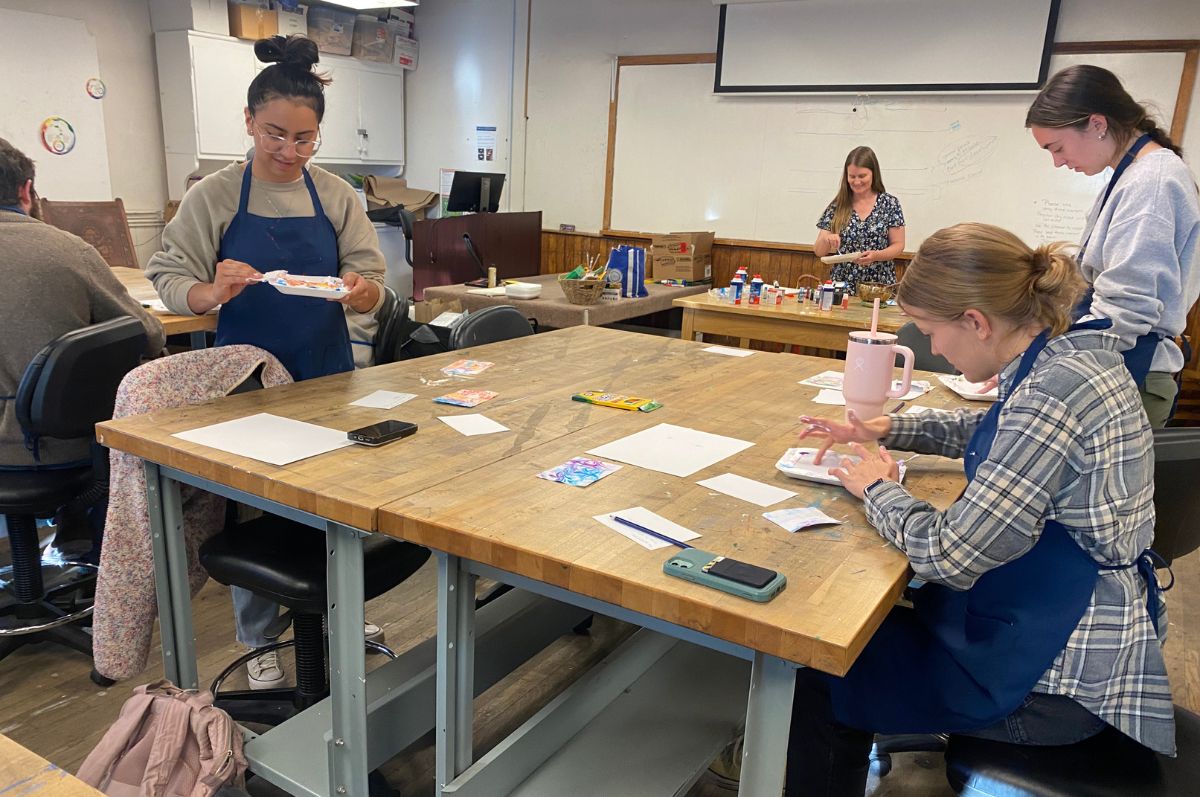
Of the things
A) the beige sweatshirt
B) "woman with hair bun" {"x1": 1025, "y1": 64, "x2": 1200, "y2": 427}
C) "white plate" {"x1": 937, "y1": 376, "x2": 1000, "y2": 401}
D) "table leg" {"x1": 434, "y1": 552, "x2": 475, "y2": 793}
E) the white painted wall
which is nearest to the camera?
"table leg" {"x1": 434, "y1": 552, "x2": 475, "y2": 793}

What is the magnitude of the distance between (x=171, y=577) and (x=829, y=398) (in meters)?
1.53

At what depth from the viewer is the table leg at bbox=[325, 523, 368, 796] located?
52.8 inches

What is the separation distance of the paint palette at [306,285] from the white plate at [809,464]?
1.05 m

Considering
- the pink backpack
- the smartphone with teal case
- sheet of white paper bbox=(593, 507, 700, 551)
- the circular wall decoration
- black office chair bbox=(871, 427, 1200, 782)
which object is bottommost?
the pink backpack

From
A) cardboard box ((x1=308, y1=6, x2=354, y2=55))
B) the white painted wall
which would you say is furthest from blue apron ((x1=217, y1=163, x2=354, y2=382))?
cardboard box ((x1=308, y1=6, x2=354, y2=55))

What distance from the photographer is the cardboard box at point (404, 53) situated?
6.92 meters

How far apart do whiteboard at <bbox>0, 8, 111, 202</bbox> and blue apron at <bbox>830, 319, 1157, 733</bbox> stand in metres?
5.62

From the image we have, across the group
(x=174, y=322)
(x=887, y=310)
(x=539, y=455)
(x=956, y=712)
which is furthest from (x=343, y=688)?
(x=887, y=310)

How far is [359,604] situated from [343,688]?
17cm

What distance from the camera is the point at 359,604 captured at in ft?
4.50

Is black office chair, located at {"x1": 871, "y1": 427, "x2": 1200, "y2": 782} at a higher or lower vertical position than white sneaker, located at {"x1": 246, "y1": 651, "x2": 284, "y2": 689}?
higher

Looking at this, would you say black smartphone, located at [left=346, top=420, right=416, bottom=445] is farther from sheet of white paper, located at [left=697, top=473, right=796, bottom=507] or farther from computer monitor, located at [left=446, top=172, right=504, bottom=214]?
computer monitor, located at [left=446, top=172, right=504, bottom=214]

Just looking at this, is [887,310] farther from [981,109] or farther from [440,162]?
[440,162]

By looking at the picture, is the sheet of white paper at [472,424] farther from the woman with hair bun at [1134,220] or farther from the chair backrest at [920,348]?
the chair backrest at [920,348]
